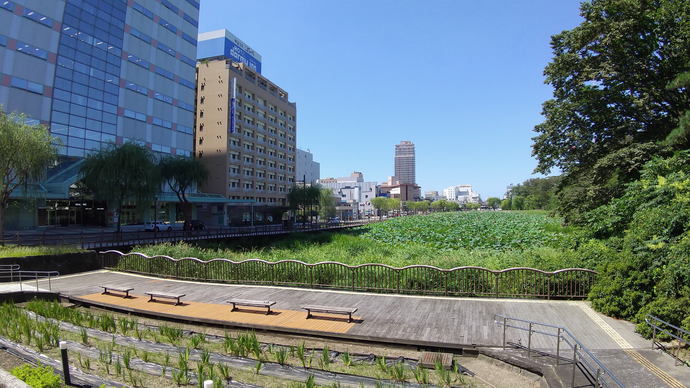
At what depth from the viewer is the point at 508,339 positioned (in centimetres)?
814

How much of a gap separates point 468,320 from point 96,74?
55224 millimetres

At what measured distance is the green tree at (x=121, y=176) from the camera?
32.0 metres

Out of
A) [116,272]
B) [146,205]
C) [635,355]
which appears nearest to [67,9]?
[146,205]

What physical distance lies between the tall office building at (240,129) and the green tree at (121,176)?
30745 millimetres

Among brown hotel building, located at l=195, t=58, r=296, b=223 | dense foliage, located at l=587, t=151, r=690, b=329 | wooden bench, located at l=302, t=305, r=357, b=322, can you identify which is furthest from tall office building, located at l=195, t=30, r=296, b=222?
dense foliage, located at l=587, t=151, r=690, b=329

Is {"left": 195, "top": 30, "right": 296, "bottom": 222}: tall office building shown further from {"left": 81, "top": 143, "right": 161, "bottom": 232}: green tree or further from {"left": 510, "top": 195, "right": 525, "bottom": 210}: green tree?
{"left": 510, "top": 195, "right": 525, "bottom": 210}: green tree

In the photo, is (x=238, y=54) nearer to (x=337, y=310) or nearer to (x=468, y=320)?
(x=337, y=310)

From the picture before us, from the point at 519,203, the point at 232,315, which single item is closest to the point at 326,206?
the point at 232,315

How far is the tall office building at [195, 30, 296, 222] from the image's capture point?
6756cm

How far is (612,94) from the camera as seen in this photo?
20.6m

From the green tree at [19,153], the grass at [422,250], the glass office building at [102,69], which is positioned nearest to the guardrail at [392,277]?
the grass at [422,250]

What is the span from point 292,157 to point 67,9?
54446 mm

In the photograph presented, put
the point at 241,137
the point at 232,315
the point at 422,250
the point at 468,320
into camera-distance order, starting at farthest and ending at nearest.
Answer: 1. the point at 241,137
2. the point at 422,250
3. the point at 232,315
4. the point at 468,320

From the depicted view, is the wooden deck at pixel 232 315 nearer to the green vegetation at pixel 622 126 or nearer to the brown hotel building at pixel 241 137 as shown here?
the green vegetation at pixel 622 126
